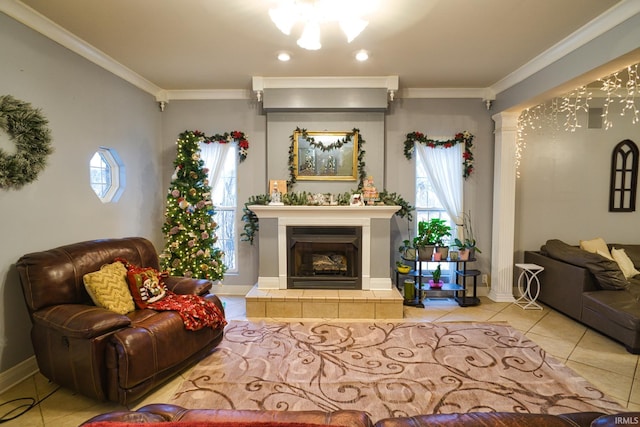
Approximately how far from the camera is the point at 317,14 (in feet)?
7.80

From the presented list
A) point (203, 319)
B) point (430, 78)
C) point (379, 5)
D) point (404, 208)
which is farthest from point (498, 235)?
point (203, 319)

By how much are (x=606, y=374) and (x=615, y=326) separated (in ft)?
2.50

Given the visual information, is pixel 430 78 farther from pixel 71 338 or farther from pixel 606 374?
pixel 71 338

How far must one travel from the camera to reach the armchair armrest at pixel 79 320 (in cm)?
219

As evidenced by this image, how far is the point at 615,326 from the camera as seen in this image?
321 cm

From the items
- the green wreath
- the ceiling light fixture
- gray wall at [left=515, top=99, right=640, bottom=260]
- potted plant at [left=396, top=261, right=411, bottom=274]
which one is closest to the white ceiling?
the ceiling light fixture

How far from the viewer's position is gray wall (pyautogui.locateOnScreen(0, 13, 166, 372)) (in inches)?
102

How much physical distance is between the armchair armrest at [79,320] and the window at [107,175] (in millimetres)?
1632

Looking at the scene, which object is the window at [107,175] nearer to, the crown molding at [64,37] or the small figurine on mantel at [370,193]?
the crown molding at [64,37]

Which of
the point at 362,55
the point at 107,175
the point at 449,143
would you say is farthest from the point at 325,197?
the point at 107,175

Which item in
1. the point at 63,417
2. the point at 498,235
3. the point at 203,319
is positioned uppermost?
the point at 498,235

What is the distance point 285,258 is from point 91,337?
2294mm

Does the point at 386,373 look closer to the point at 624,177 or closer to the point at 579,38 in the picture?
the point at 579,38

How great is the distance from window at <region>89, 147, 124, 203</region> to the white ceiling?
103 centimetres
